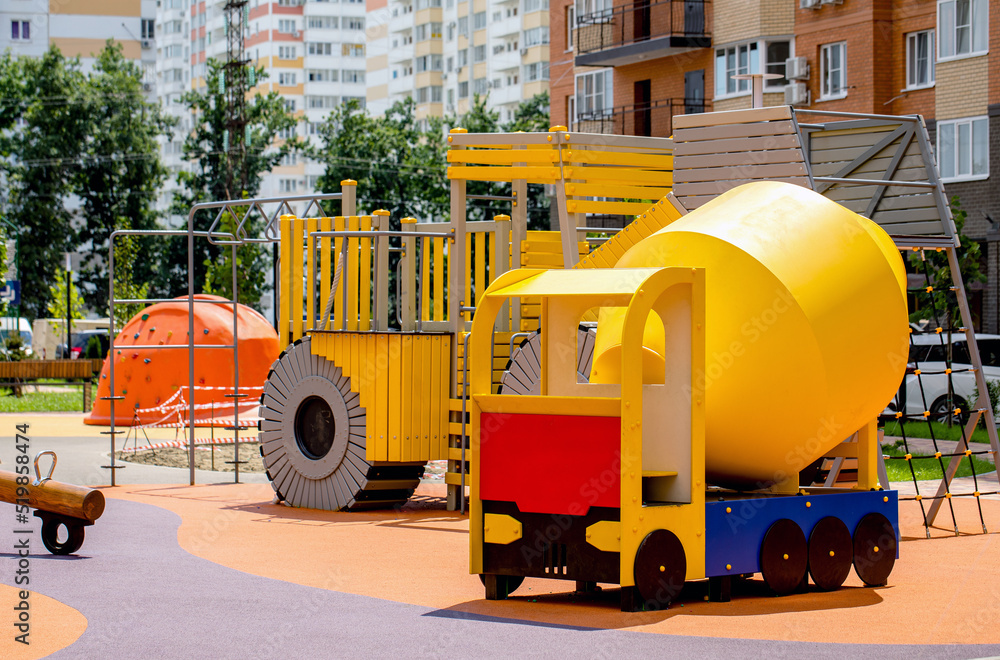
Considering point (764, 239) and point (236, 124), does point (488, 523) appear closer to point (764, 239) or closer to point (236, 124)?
point (764, 239)

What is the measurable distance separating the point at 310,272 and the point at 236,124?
133 ft

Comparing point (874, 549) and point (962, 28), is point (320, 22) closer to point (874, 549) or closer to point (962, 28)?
point (962, 28)

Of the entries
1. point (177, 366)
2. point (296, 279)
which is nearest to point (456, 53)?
point (177, 366)

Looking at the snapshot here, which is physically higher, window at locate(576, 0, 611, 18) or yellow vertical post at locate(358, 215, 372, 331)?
window at locate(576, 0, 611, 18)

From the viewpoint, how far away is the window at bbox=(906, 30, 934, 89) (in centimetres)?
3731

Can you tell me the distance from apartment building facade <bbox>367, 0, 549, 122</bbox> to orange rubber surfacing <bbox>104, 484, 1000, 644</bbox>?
2683 inches

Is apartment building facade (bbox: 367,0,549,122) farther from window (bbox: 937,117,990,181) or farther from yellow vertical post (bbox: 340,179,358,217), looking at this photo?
yellow vertical post (bbox: 340,179,358,217)

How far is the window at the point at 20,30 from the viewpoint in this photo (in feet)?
329

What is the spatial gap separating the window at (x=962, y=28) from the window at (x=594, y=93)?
14300 millimetres

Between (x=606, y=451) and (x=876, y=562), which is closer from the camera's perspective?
(x=606, y=451)

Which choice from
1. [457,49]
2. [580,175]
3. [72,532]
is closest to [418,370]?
[580,175]

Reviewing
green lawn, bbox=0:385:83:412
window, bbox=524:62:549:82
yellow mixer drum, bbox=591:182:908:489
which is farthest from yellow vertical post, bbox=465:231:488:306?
window, bbox=524:62:549:82

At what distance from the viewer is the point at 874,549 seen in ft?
35.7

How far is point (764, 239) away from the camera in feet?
33.8
